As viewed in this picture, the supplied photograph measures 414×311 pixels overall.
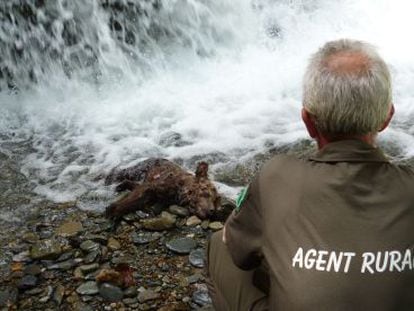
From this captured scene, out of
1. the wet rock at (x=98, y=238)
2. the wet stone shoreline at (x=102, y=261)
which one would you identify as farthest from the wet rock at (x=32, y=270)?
the wet rock at (x=98, y=238)

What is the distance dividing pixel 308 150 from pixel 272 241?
377 cm

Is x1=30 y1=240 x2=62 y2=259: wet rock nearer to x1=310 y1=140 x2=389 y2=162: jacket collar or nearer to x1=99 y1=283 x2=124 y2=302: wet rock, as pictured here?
x1=99 y1=283 x2=124 y2=302: wet rock

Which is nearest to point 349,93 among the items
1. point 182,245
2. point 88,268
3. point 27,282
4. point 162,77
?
point 182,245

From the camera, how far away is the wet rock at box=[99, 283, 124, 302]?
151 inches

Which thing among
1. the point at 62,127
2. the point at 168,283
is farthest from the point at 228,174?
the point at 62,127

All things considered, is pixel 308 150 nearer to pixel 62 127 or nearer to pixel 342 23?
pixel 62 127

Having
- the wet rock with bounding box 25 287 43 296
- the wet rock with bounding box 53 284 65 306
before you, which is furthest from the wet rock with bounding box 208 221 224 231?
the wet rock with bounding box 25 287 43 296

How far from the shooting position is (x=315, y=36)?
9500 mm

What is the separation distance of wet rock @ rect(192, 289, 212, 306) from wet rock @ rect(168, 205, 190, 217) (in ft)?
3.29

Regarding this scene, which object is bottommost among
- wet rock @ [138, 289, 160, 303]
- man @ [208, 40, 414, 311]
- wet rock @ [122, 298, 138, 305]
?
wet rock @ [138, 289, 160, 303]

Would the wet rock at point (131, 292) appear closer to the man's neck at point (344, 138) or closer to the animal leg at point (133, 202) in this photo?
the animal leg at point (133, 202)

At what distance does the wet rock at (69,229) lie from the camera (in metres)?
4.65

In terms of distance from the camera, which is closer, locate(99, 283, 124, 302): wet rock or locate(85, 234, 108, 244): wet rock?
locate(99, 283, 124, 302): wet rock

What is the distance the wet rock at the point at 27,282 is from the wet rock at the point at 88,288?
0.36 m
